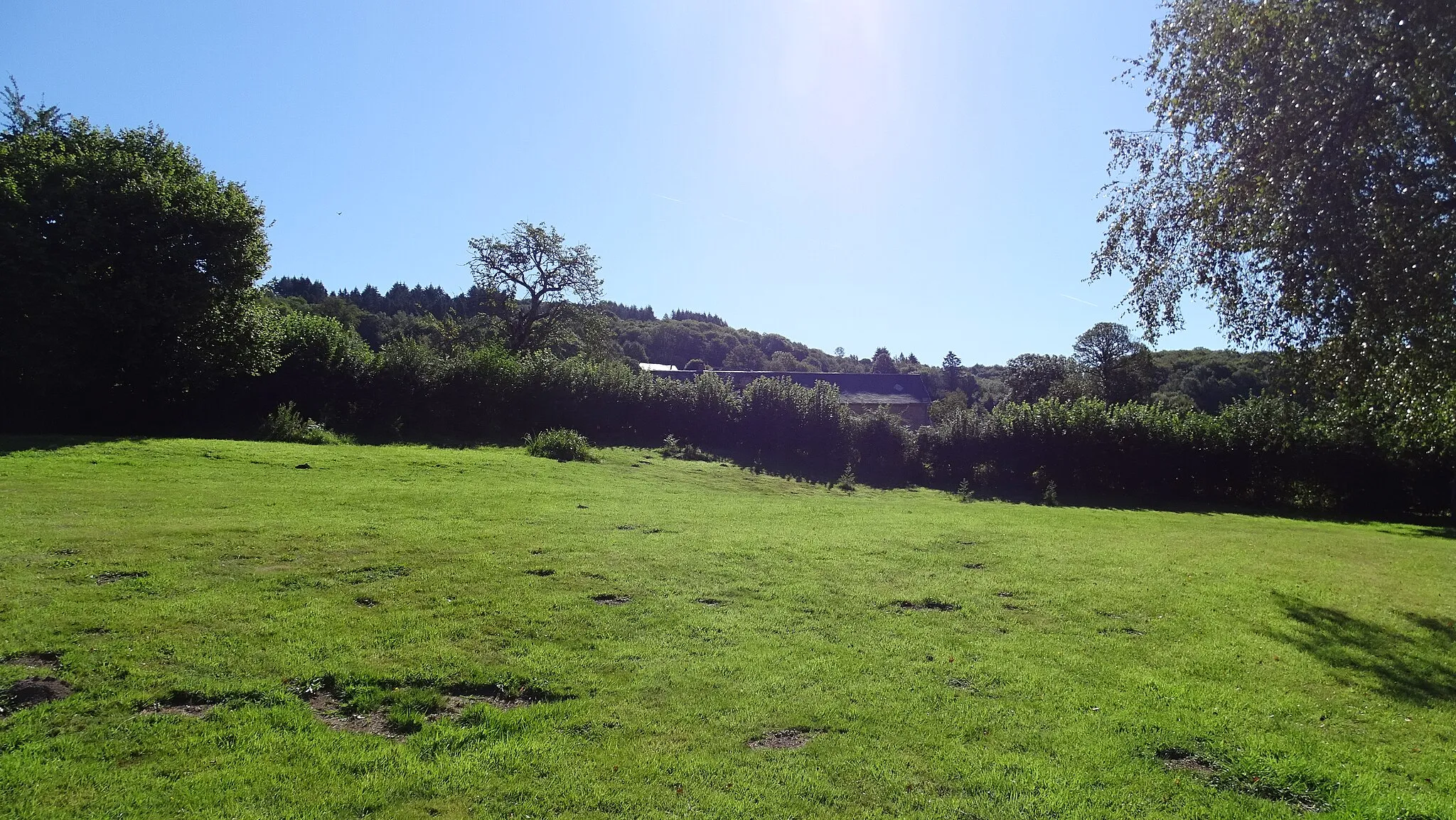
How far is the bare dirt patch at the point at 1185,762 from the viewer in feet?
16.7

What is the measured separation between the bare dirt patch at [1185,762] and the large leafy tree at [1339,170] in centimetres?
803

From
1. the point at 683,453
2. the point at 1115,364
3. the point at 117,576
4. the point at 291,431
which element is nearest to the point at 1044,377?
the point at 1115,364

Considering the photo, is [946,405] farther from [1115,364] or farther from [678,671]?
[678,671]

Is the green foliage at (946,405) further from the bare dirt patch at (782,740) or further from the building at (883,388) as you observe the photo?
the bare dirt patch at (782,740)

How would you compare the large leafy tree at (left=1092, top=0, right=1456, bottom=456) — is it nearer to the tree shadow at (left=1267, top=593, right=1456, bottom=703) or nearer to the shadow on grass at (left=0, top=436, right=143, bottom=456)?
the tree shadow at (left=1267, top=593, right=1456, bottom=703)

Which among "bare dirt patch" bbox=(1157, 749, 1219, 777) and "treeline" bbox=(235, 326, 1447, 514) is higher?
"treeline" bbox=(235, 326, 1447, 514)

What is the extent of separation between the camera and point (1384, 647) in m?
8.53

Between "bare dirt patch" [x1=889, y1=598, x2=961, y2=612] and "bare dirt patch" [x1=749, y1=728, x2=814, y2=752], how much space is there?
3804 mm

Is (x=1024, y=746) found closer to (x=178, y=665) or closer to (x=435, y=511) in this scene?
(x=178, y=665)

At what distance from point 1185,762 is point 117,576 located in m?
9.86

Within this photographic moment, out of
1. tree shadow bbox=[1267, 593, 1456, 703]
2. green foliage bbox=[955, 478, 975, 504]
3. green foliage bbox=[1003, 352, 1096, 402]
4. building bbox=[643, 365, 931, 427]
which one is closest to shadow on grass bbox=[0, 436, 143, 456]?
tree shadow bbox=[1267, 593, 1456, 703]

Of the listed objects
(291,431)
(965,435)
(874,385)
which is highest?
(874,385)

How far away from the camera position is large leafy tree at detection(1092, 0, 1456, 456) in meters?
9.52

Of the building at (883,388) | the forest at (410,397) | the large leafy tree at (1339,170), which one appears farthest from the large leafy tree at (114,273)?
the building at (883,388)
